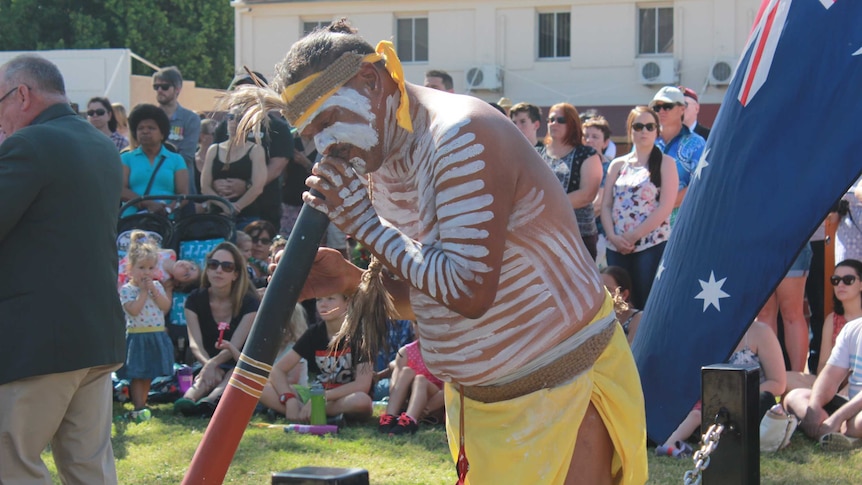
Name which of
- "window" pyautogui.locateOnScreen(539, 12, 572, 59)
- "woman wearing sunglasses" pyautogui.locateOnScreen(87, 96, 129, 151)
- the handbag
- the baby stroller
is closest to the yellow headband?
the handbag

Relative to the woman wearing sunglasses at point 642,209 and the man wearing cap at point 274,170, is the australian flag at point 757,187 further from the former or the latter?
the man wearing cap at point 274,170

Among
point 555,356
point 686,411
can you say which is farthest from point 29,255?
point 686,411

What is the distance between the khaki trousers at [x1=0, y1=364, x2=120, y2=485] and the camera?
4.24 metres

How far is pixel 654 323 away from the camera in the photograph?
14.1 feet

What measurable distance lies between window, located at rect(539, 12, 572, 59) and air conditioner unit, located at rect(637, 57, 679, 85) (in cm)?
244

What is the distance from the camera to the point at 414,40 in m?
28.5

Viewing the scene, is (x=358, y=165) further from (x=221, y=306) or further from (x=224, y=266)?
(x=221, y=306)

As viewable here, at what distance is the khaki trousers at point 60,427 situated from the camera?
4242 mm

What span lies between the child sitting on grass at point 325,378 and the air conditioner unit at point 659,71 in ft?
62.8

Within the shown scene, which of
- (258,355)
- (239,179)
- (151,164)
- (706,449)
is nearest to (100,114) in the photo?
(151,164)

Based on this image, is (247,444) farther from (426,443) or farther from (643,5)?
(643,5)

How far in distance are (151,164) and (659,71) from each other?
18.1 meters

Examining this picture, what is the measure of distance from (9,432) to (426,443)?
2747 mm

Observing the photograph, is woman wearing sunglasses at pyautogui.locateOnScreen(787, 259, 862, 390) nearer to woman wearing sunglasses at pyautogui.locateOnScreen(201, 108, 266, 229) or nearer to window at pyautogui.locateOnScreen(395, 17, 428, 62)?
woman wearing sunglasses at pyautogui.locateOnScreen(201, 108, 266, 229)
